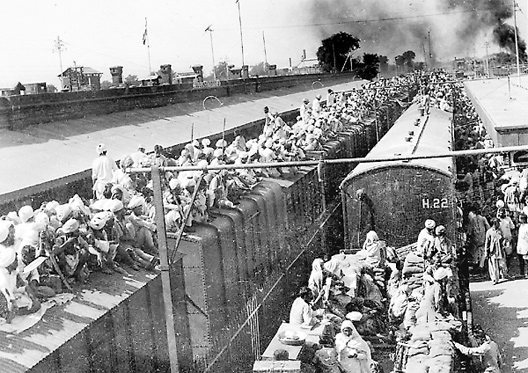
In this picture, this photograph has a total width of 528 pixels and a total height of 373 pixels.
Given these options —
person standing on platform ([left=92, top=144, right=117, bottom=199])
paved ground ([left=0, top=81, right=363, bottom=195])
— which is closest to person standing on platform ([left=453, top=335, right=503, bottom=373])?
person standing on platform ([left=92, top=144, right=117, bottom=199])

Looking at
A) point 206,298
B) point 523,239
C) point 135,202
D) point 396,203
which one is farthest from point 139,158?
point 523,239

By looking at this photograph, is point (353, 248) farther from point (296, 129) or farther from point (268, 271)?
point (296, 129)

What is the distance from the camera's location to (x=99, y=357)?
6.86 meters

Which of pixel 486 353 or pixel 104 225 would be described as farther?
pixel 486 353

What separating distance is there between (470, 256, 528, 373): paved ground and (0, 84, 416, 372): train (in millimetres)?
3816

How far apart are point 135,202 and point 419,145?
8.23m

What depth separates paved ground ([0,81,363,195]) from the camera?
40.2 ft

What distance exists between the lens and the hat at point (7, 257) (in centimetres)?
634

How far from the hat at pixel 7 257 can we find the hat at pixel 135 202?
2.89m

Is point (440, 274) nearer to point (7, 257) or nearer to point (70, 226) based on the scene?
point (70, 226)

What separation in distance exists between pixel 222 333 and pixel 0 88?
1046cm

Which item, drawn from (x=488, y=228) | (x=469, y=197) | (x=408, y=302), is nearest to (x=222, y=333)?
(x=408, y=302)

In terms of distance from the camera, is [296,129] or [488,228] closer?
[488,228]

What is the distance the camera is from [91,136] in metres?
16.2
